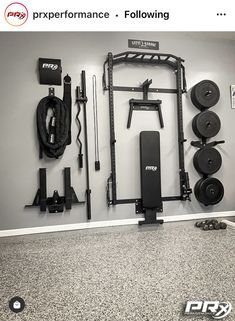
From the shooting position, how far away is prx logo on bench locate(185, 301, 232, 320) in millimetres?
1141

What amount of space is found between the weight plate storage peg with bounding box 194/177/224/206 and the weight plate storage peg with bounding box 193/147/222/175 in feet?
0.41

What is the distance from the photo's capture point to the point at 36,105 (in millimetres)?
2926

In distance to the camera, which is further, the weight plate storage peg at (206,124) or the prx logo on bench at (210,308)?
the weight plate storage peg at (206,124)

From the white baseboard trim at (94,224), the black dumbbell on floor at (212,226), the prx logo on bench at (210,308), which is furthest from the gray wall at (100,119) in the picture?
the prx logo on bench at (210,308)

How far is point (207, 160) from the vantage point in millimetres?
3277

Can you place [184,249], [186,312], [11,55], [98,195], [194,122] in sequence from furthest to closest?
[194,122] < [98,195] < [11,55] < [184,249] < [186,312]

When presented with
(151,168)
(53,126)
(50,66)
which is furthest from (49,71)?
(151,168)

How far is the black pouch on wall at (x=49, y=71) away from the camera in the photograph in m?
2.90

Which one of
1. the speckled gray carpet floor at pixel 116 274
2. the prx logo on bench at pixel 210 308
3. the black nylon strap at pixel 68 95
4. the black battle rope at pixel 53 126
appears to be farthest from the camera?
the black nylon strap at pixel 68 95

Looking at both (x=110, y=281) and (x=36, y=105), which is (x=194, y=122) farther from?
(x=110, y=281)
